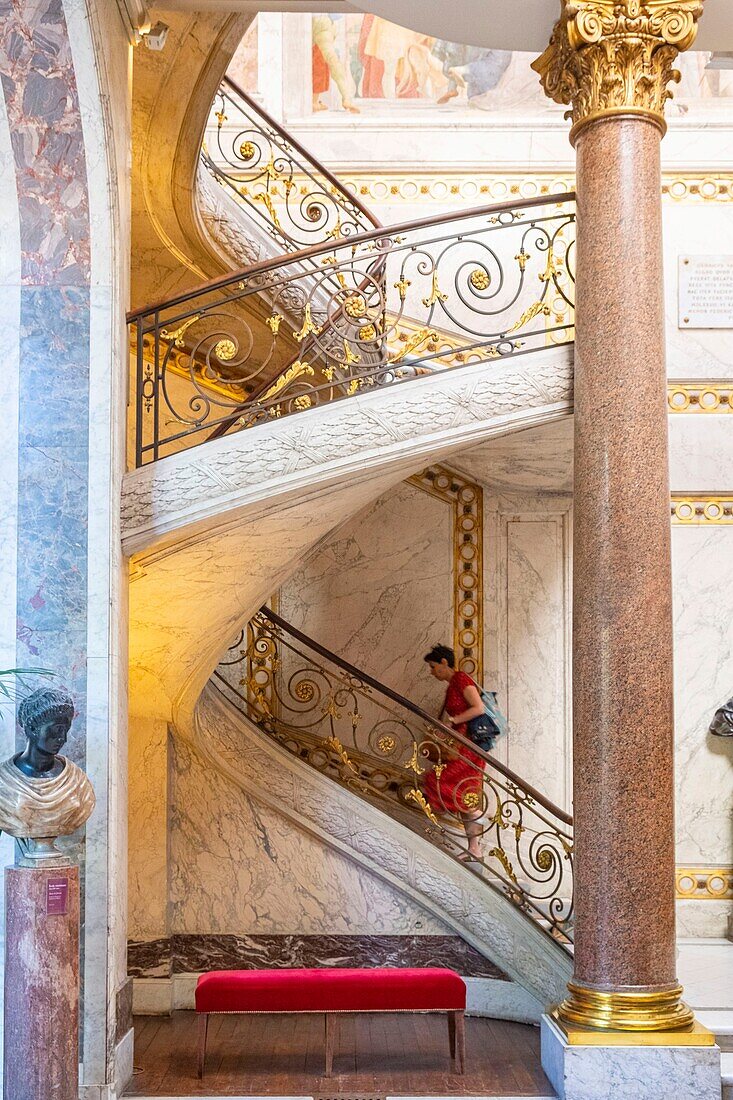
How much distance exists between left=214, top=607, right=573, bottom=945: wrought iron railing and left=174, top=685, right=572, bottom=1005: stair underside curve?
129mm

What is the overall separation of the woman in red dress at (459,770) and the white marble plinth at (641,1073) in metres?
2.13

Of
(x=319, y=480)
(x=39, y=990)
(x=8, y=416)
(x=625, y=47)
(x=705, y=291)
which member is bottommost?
(x=39, y=990)

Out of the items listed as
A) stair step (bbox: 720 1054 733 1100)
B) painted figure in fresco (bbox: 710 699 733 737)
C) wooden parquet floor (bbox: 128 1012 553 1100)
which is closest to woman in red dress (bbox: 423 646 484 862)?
wooden parquet floor (bbox: 128 1012 553 1100)

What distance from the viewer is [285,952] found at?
749 centimetres

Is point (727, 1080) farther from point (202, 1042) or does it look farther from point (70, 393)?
point (70, 393)

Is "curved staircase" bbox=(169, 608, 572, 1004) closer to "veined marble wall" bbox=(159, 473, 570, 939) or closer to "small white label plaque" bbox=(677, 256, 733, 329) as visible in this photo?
"veined marble wall" bbox=(159, 473, 570, 939)

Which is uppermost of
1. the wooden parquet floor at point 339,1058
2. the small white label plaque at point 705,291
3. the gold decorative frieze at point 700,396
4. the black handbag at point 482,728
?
the small white label plaque at point 705,291

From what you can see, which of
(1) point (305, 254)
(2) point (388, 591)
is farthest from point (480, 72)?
(1) point (305, 254)

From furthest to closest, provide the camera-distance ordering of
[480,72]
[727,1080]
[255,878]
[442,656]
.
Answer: [480,72], [442,656], [255,878], [727,1080]

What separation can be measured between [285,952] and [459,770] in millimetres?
1542

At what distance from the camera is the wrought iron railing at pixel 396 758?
728 centimetres

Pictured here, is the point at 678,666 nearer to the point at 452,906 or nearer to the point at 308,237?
the point at 452,906

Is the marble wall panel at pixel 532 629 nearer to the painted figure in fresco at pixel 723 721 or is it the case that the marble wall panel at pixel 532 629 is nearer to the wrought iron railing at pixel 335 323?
the painted figure in fresco at pixel 723 721

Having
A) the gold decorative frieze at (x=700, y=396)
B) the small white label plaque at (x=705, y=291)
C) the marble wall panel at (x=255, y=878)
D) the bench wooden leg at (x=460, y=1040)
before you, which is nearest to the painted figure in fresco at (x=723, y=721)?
the gold decorative frieze at (x=700, y=396)
